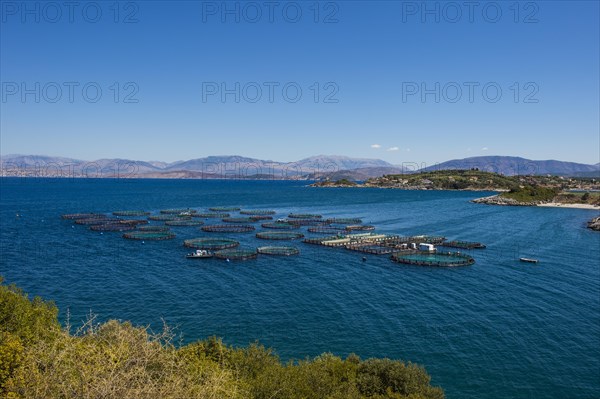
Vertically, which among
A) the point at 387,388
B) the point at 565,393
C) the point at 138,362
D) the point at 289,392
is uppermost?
the point at 138,362

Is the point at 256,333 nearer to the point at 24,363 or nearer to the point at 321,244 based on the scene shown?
the point at 24,363

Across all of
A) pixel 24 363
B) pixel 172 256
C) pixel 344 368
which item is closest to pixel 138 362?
pixel 24 363

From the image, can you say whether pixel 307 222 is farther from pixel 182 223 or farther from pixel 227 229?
pixel 182 223

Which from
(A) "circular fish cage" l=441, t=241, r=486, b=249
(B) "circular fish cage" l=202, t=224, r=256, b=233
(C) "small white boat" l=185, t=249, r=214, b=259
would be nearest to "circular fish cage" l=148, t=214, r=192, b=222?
(B) "circular fish cage" l=202, t=224, r=256, b=233

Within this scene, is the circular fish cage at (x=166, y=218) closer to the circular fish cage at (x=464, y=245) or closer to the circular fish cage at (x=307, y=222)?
the circular fish cage at (x=307, y=222)

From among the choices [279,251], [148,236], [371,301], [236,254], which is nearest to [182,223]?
[148,236]
